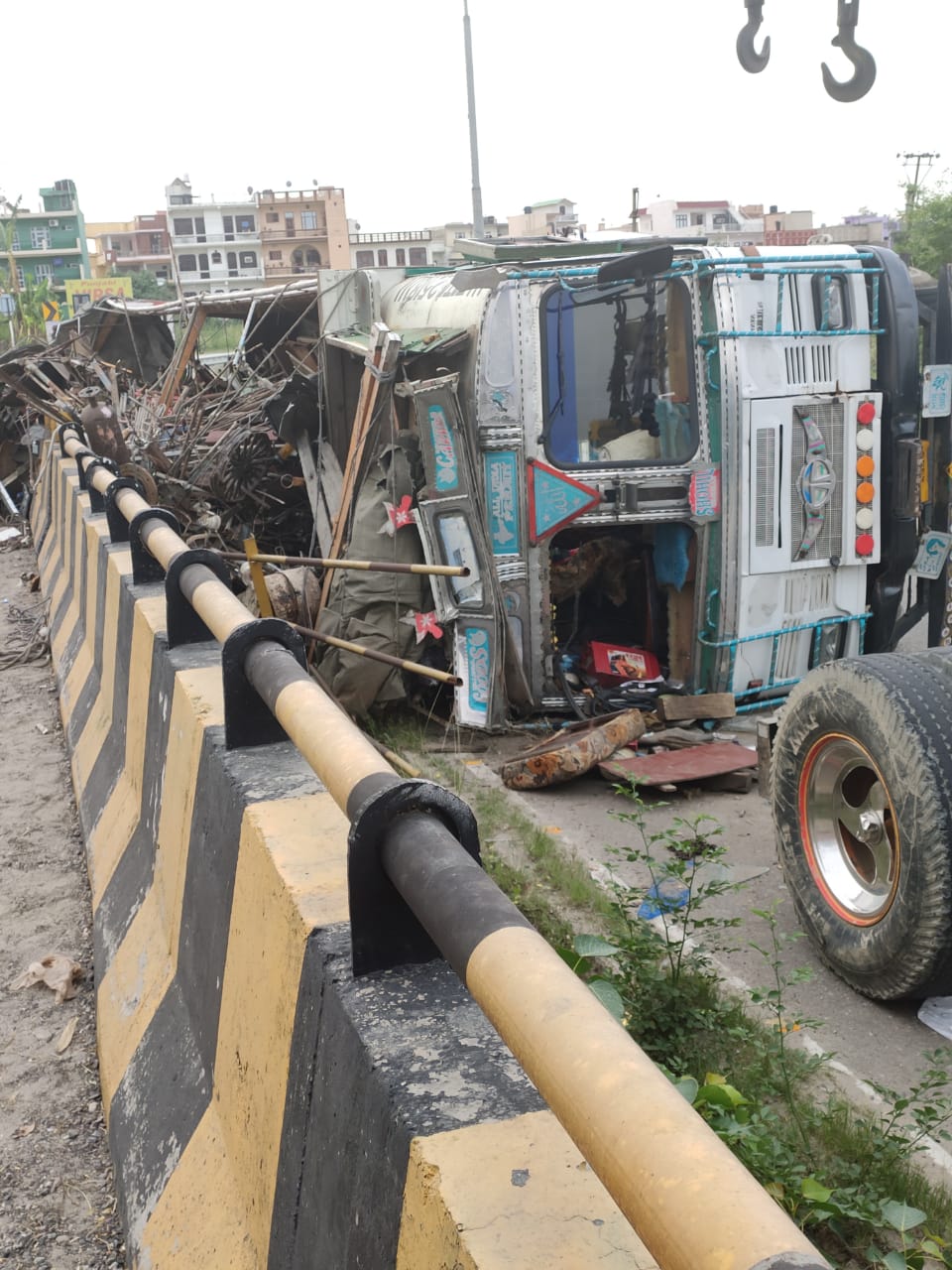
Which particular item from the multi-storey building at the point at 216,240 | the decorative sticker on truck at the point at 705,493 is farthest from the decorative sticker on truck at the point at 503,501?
the multi-storey building at the point at 216,240

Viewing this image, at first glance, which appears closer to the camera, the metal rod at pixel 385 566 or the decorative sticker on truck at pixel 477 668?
the metal rod at pixel 385 566

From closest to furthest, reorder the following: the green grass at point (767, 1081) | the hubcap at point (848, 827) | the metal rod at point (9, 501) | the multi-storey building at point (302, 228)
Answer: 1. the green grass at point (767, 1081)
2. the hubcap at point (848, 827)
3. the metal rod at point (9, 501)
4. the multi-storey building at point (302, 228)

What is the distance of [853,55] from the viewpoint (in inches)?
188

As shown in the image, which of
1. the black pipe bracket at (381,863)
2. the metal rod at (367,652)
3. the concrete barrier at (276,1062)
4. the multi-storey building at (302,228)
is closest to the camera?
the concrete barrier at (276,1062)

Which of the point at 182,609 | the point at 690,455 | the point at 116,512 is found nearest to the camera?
the point at 182,609

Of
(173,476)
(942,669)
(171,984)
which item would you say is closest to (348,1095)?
(171,984)

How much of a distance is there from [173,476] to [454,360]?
329cm

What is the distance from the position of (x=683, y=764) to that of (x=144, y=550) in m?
3.49

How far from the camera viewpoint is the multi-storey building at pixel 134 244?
4493 inches

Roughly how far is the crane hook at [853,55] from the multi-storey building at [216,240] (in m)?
103

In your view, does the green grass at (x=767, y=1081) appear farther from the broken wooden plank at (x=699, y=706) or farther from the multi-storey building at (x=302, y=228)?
the multi-storey building at (x=302, y=228)

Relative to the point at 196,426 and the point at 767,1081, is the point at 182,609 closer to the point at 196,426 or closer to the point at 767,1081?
the point at 767,1081

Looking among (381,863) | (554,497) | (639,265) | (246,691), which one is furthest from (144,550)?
(639,265)

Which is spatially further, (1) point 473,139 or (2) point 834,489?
(1) point 473,139
